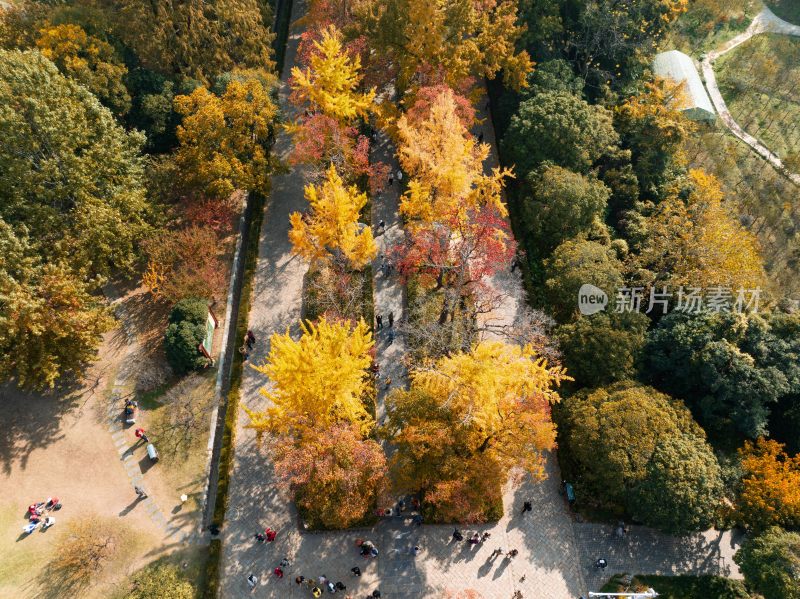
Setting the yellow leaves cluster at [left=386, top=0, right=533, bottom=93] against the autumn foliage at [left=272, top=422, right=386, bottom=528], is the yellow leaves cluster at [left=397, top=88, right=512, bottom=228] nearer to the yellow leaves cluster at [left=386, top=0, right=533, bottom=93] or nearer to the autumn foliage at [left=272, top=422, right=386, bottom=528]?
the yellow leaves cluster at [left=386, top=0, right=533, bottom=93]

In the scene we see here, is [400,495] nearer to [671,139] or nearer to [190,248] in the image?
[190,248]

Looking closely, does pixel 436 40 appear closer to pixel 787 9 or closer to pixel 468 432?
pixel 468 432

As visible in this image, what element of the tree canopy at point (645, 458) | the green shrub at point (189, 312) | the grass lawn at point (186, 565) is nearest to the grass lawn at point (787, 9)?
the tree canopy at point (645, 458)

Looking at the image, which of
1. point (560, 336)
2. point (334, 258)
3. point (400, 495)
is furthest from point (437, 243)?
point (400, 495)

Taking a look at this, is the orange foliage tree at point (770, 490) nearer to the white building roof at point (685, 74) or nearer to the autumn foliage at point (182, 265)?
the white building roof at point (685, 74)

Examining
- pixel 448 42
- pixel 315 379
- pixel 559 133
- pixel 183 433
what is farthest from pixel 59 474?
pixel 559 133

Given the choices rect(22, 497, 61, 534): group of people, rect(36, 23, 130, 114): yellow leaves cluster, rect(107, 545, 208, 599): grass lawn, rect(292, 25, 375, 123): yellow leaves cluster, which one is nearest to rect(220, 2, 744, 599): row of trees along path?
rect(107, 545, 208, 599): grass lawn

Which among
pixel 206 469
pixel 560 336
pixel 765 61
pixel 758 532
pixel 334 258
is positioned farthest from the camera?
pixel 765 61
